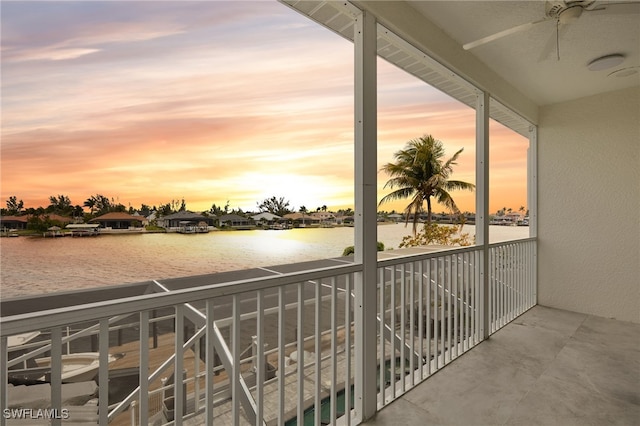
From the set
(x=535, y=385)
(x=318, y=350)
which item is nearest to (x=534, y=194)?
(x=535, y=385)

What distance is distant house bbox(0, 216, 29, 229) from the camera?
106 centimetres

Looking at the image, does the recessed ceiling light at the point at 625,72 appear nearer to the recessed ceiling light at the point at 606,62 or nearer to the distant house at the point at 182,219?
the recessed ceiling light at the point at 606,62

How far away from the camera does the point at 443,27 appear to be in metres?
2.63

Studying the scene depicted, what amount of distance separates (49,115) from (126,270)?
68 centimetres

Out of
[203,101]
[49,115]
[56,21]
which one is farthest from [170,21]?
[49,115]

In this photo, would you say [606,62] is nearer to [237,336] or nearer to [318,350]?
[318,350]

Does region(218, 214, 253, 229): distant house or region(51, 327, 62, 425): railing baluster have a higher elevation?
region(218, 214, 253, 229): distant house

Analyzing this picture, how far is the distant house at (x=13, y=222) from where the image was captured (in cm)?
106

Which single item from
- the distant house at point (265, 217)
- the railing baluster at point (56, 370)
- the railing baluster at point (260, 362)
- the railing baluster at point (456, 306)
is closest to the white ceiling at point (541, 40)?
the distant house at point (265, 217)

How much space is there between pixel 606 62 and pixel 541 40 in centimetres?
82

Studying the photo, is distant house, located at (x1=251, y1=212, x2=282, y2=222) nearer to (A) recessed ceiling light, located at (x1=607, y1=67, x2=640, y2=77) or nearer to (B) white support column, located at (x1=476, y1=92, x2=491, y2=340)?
(B) white support column, located at (x1=476, y1=92, x2=491, y2=340)

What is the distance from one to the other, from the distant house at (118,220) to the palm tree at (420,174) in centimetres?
805

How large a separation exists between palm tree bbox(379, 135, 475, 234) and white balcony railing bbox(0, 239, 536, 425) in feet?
16.4

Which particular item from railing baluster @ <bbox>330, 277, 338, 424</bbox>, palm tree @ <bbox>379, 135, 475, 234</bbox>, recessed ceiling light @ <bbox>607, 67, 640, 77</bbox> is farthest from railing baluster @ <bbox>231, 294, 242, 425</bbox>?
palm tree @ <bbox>379, 135, 475, 234</bbox>
